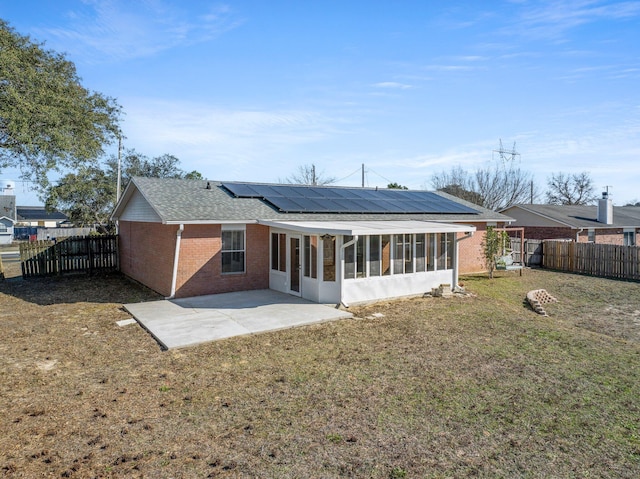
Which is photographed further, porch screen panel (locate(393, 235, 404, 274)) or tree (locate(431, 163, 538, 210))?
tree (locate(431, 163, 538, 210))

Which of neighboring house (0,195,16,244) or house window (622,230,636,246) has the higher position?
neighboring house (0,195,16,244)

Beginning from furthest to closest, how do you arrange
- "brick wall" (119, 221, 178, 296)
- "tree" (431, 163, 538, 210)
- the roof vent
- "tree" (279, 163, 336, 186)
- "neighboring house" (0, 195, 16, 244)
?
"tree" (279, 163, 336, 186) < "neighboring house" (0, 195, 16, 244) < "tree" (431, 163, 538, 210) < the roof vent < "brick wall" (119, 221, 178, 296)

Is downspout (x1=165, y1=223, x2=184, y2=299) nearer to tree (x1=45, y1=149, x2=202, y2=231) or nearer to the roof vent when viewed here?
tree (x1=45, y1=149, x2=202, y2=231)

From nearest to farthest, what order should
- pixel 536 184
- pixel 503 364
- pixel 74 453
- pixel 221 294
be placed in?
1. pixel 74 453
2. pixel 503 364
3. pixel 221 294
4. pixel 536 184

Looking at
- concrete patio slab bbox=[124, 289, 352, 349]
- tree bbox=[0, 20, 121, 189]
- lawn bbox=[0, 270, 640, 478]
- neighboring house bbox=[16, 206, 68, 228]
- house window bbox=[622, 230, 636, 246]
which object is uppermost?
tree bbox=[0, 20, 121, 189]

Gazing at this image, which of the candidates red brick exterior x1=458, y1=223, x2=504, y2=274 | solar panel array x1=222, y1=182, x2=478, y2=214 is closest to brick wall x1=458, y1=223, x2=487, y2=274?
red brick exterior x1=458, y1=223, x2=504, y2=274

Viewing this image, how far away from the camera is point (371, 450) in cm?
476

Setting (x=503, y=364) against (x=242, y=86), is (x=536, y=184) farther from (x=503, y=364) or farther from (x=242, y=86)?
(x=503, y=364)

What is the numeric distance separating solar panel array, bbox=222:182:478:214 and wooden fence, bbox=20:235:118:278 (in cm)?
749

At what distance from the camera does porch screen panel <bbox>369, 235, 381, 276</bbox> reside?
42.0ft

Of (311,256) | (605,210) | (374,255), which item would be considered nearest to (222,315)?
(311,256)

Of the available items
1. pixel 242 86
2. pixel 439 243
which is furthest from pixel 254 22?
pixel 439 243

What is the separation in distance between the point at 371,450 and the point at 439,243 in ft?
35.3

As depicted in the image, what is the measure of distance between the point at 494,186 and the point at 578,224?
17629mm
